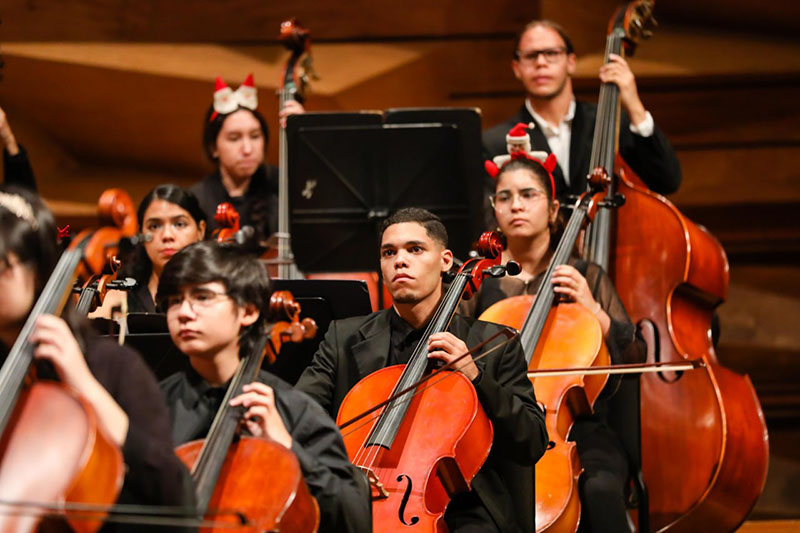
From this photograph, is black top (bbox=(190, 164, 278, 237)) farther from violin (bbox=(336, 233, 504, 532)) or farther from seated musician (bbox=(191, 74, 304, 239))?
violin (bbox=(336, 233, 504, 532))

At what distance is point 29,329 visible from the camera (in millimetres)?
1387

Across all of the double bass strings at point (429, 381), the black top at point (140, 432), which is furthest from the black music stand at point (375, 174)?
the black top at point (140, 432)

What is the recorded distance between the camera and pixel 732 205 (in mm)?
4004

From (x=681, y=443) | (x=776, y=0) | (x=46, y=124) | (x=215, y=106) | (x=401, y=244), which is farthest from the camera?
(x=46, y=124)

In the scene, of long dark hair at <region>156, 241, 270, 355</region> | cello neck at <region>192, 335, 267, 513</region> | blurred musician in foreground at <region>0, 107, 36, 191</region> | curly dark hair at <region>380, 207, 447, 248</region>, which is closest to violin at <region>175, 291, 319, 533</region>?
cello neck at <region>192, 335, 267, 513</region>

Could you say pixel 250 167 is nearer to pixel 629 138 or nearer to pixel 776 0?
pixel 629 138

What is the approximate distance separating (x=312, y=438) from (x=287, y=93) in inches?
73.5

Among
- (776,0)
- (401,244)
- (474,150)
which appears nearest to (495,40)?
(776,0)

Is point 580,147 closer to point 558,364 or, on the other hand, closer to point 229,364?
point 558,364

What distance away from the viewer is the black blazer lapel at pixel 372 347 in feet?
7.38

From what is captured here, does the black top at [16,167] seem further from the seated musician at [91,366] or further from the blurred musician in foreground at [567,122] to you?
the seated musician at [91,366]

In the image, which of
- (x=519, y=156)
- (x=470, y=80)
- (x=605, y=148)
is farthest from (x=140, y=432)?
(x=470, y=80)

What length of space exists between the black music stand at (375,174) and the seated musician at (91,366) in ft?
4.59

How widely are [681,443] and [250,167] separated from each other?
1.53 metres
